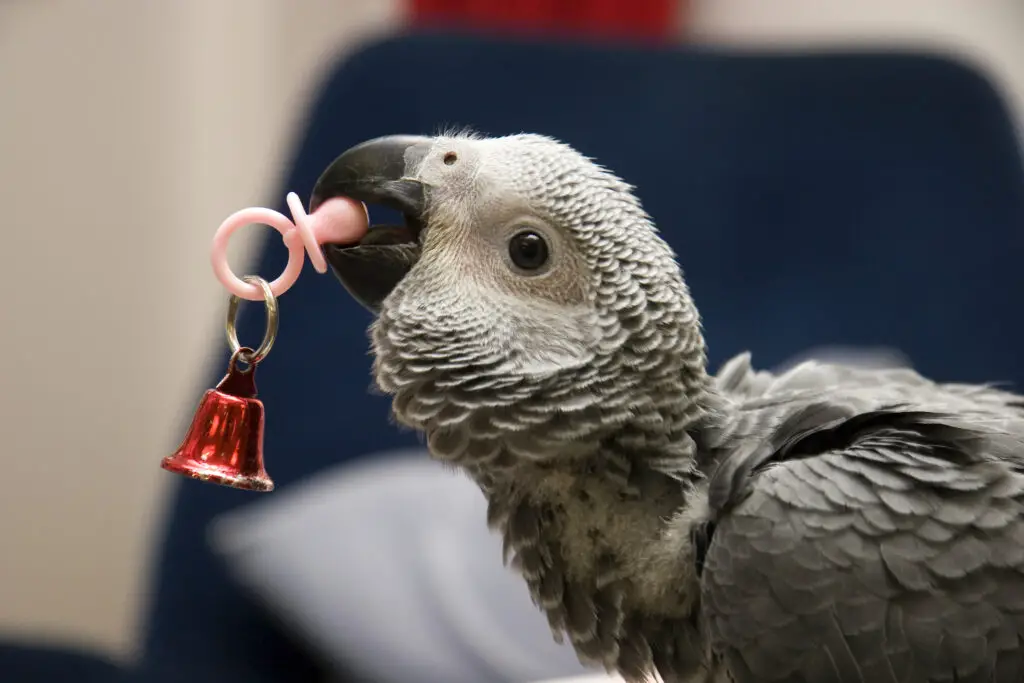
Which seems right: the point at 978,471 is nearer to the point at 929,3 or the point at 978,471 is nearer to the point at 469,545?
the point at 469,545

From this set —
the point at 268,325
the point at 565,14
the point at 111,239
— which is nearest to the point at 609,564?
the point at 268,325

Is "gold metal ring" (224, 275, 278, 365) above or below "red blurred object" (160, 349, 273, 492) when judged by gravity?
above

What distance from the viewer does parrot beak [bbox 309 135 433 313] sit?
633mm

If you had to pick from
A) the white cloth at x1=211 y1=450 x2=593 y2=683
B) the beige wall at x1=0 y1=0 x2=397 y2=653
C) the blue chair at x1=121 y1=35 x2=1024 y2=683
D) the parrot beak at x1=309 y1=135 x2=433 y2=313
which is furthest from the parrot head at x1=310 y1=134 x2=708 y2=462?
the beige wall at x1=0 y1=0 x2=397 y2=653

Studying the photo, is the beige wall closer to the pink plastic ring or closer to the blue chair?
the blue chair

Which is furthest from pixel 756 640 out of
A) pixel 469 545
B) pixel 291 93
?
pixel 291 93

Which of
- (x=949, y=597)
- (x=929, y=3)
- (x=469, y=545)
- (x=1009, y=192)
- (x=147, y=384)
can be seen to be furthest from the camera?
(x=147, y=384)

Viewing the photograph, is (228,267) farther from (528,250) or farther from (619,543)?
(619,543)

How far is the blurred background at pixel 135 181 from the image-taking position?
1.77m

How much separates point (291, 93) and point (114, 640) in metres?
1.19

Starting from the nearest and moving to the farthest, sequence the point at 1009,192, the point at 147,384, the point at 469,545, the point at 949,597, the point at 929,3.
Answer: the point at 949,597, the point at 469,545, the point at 1009,192, the point at 929,3, the point at 147,384

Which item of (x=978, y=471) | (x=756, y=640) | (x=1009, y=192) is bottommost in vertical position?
(x=756, y=640)

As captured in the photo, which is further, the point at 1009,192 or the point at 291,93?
the point at 291,93

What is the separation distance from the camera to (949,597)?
559 millimetres
